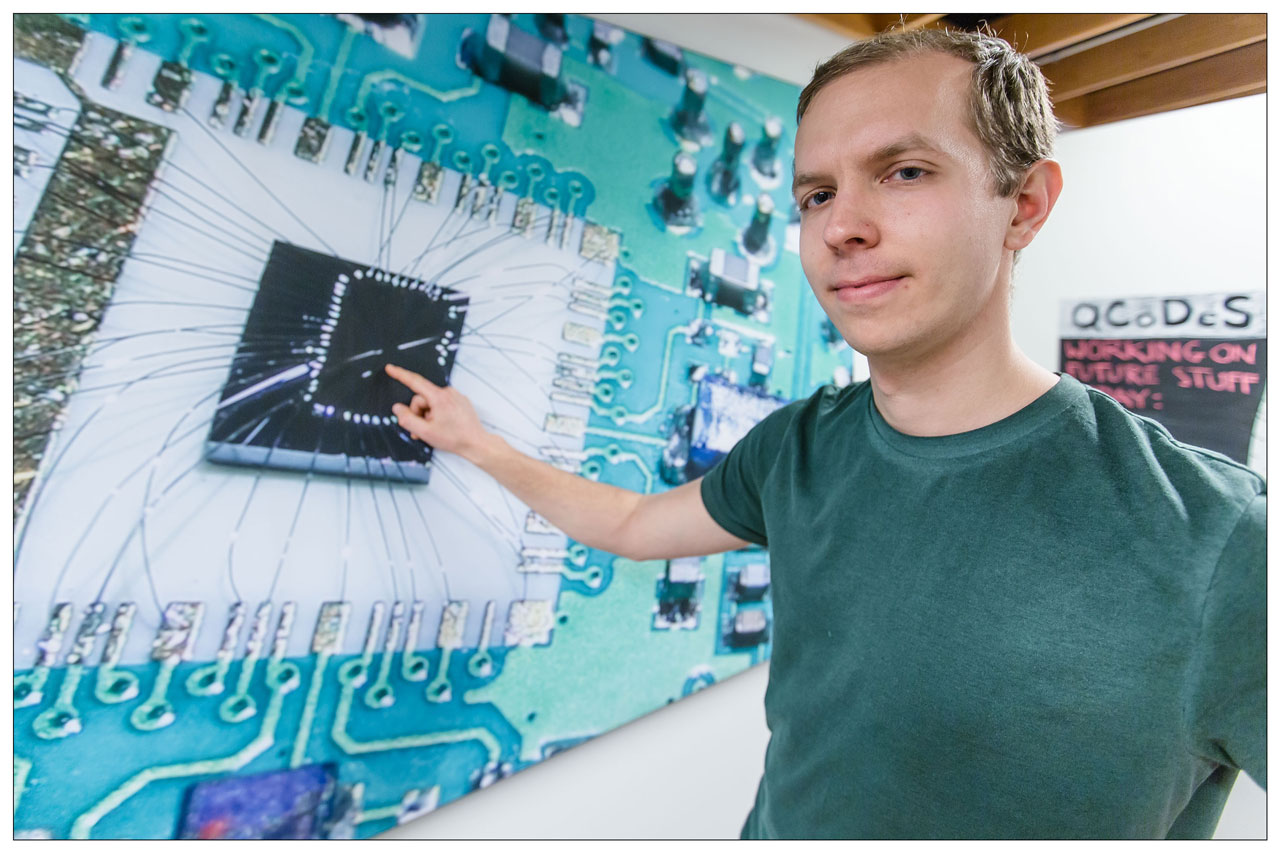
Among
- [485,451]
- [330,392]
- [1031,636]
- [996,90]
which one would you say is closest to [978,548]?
[1031,636]

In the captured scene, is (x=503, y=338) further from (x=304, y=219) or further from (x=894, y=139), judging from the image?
(x=894, y=139)

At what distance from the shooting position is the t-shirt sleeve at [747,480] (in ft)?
Answer: 2.76

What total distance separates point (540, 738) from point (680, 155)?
886 millimetres

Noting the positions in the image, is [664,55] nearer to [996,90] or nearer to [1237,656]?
[996,90]

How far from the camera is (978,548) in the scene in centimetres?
61

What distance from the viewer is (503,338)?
86cm

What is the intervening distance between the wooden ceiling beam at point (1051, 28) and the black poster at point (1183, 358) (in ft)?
1.81

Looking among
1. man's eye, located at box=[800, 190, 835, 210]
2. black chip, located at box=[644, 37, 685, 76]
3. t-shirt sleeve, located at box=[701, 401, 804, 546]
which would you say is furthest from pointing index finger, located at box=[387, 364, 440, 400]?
black chip, located at box=[644, 37, 685, 76]

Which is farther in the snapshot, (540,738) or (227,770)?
(540,738)

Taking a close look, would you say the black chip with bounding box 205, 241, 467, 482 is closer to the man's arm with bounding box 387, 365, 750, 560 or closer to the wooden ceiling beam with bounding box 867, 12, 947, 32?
the man's arm with bounding box 387, 365, 750, 560

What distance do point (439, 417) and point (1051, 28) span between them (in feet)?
3.10

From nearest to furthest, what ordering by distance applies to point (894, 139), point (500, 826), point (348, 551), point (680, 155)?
point (894, 139)
point (348, 551)
point (500, 826)
point (680, 155)

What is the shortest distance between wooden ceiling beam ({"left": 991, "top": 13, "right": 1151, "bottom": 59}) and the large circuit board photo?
0.41m

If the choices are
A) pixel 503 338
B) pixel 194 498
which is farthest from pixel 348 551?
pixel 503 338
